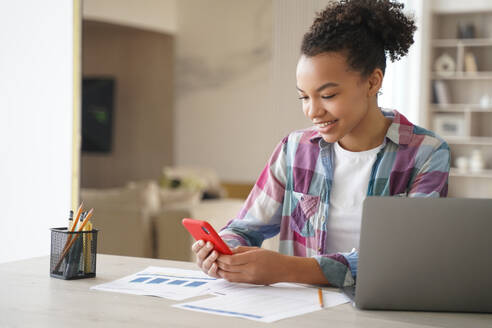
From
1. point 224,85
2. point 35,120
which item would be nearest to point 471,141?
point 224,85

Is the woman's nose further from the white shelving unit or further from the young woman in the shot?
the white shelving unit

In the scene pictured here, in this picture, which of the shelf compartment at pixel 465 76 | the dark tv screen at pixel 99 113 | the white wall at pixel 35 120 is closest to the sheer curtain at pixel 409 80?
the shelf compartment at pixel 465 76

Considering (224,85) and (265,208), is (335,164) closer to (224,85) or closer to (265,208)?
(265,208)

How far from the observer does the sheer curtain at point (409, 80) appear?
15.4 feet

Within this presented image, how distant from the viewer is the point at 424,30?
565 centimetres

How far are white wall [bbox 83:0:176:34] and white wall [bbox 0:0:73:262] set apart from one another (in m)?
4.19

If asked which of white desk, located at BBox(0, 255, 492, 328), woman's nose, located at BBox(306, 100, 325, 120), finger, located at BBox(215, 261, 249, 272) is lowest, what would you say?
white desk, located at BBox(0, 255, 492, 328)

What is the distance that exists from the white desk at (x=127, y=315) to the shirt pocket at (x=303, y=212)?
0.47 m

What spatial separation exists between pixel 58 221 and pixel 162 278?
73.8 inches

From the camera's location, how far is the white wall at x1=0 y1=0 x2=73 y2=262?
124 inches

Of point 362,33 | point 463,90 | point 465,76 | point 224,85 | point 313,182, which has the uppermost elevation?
point 224,85

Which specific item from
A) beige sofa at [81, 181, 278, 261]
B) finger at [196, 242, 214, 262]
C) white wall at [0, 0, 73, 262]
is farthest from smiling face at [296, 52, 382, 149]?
beige sofa at [81, 181, 278, 261]

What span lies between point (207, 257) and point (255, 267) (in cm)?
12

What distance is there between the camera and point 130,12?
23.9 ft
